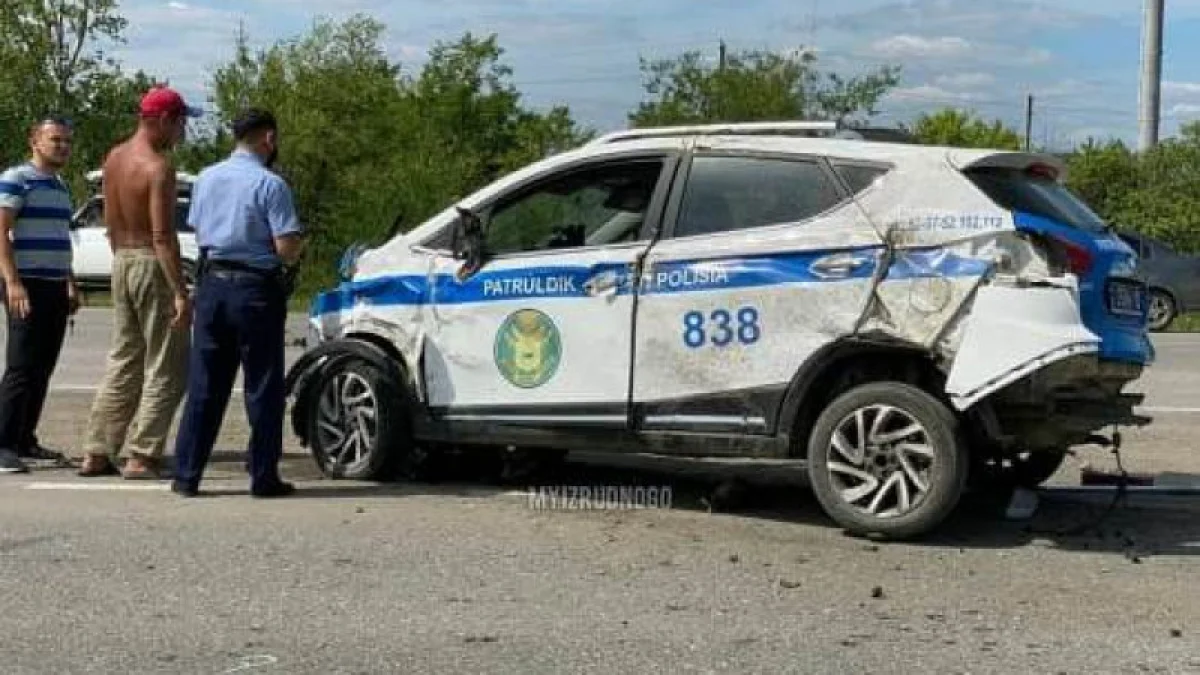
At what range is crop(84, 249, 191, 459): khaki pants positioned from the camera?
8133 millimetres

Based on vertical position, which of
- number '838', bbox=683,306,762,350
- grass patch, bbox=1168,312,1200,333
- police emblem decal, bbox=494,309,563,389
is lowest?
grass patch, bbox=1168,312,1200,333

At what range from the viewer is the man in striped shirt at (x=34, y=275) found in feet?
27.4

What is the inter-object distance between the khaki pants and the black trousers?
0.44 m

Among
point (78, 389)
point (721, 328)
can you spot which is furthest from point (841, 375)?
point (78, 389)

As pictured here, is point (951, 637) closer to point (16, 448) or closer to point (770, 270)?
point (770, 270)

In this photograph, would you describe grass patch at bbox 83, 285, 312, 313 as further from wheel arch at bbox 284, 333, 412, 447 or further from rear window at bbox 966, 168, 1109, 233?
rear window at bbox 966, 168, 1109, 233

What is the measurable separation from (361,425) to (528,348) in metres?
1.05

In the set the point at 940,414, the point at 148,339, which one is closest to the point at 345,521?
the point at 148,339

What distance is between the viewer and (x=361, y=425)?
8055 mm

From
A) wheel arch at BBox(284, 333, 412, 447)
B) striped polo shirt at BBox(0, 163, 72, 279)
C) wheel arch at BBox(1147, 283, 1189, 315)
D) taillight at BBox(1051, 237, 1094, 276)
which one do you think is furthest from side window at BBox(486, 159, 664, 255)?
wheel arch at BBox(1147, 283, 1189, 315)

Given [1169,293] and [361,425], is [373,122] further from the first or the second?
[361,425]

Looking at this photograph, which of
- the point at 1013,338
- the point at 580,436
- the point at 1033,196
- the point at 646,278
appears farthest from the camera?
the point at 580,436

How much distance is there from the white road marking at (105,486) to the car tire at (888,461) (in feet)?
11.0

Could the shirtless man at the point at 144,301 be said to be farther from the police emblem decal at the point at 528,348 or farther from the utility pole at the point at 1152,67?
the utility pole at the point at 1152,67
